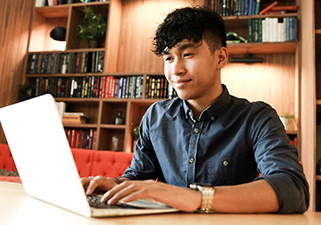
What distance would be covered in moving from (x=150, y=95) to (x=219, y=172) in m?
2.34

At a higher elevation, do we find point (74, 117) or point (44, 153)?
point (74, 117)

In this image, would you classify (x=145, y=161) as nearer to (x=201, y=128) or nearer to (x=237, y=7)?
(x=201, y=128)

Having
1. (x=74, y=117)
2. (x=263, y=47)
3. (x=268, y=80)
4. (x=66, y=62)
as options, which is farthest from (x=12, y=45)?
(x=268, y=80)

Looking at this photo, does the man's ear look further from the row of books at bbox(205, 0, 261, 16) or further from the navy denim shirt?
the row of books at bbox(205, 0, 261, 16)

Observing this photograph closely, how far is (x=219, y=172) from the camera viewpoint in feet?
3.75

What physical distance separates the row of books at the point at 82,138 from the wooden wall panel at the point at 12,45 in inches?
33.3

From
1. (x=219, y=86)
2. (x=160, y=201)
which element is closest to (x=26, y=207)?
(x=160, y=201)

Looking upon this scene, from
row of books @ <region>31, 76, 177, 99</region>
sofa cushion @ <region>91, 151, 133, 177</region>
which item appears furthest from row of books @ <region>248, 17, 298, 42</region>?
sofa cushion @ <region>91, 151, 133, 177</region>

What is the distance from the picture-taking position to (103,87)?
3592mm

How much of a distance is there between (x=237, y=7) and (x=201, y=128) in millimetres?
2464

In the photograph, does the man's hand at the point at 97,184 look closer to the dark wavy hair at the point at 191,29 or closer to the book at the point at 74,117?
the dark wavy hair at the point at 191,29

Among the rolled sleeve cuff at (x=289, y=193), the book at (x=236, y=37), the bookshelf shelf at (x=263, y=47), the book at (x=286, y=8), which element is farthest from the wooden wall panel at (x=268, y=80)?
the rolled sleeve cuff at (x=289, y=193)

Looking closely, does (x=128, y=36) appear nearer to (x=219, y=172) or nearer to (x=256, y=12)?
(x=256, y=12)

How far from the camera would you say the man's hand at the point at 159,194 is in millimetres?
621
